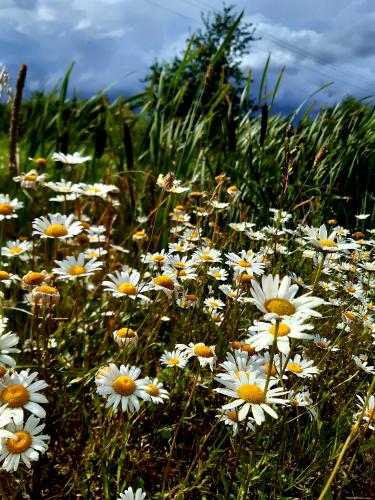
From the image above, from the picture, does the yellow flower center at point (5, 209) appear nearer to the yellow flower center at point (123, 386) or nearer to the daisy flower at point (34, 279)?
the daisy flower at point (34, 279)

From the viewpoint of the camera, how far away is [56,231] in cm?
171

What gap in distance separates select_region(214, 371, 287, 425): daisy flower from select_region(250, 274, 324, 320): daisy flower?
20 cm

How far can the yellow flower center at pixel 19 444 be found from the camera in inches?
43.0

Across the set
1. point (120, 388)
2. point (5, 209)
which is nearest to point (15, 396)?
point (120, 388)

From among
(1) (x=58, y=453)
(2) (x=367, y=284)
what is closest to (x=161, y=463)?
(1) (x=58, y=453)

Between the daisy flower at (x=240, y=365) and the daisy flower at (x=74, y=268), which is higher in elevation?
the daisy flower at (x=74, y=268)

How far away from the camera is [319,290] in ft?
6.74

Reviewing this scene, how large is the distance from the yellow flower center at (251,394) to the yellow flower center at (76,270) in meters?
0.68

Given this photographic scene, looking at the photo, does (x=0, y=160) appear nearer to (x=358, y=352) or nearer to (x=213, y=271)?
(x=213, y=271)

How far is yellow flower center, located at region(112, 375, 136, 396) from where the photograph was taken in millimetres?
1203

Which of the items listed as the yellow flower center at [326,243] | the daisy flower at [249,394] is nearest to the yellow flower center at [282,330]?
the daisy flower at [249,394]

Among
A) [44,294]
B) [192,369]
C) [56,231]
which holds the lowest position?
[192,369]

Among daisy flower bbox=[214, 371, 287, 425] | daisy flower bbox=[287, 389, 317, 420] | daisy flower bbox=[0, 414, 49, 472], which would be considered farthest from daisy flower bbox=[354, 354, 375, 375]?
daisy flower bbox=[0, 414, 49, 472]

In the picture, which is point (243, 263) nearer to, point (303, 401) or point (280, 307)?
point (303, 401)
